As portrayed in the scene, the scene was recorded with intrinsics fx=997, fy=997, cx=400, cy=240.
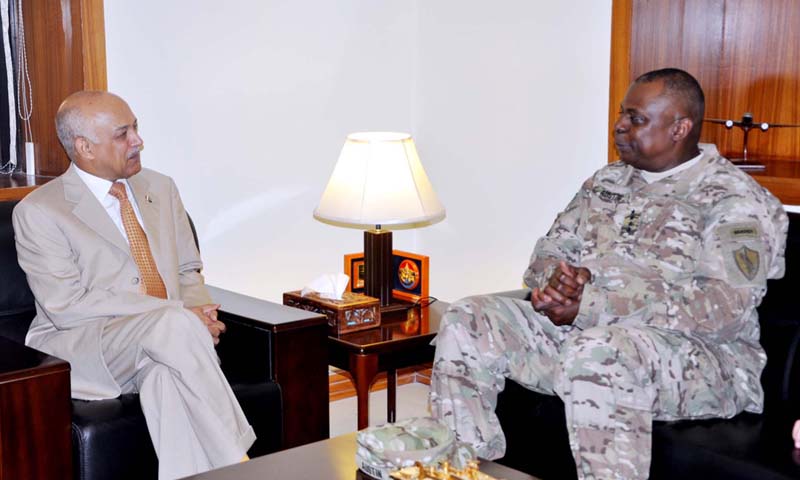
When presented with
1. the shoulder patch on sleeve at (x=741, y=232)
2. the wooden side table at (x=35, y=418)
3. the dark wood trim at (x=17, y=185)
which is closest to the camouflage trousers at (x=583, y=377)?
the shoulder patch on sleeve at (x=741, y=232)

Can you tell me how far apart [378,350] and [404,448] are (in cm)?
105

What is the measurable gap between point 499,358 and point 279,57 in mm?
1715

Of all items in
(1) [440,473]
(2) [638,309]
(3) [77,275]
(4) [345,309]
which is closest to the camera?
(1) [440,473]

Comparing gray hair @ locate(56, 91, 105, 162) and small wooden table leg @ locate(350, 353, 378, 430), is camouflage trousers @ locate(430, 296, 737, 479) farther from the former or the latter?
gray hair @ locate(56, 91, 105, 162)

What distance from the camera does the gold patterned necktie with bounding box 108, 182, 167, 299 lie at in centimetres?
294

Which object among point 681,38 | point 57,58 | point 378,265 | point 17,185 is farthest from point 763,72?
point 17,185

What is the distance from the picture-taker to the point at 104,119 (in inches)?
113

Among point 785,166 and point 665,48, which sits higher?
point 665,48

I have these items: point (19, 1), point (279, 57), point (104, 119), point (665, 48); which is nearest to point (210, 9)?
point (279, 57)

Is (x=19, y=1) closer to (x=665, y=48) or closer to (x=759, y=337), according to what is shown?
(x=665, y=48)

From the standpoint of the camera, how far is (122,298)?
2822mm

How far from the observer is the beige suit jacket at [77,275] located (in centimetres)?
274

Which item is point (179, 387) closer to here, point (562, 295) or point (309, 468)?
point (309, 468)

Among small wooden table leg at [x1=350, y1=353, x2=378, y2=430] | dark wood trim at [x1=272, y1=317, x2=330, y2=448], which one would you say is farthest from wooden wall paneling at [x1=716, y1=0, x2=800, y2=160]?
dark wood trim at [x1=272, y1=317, x2=330, y2=448]
